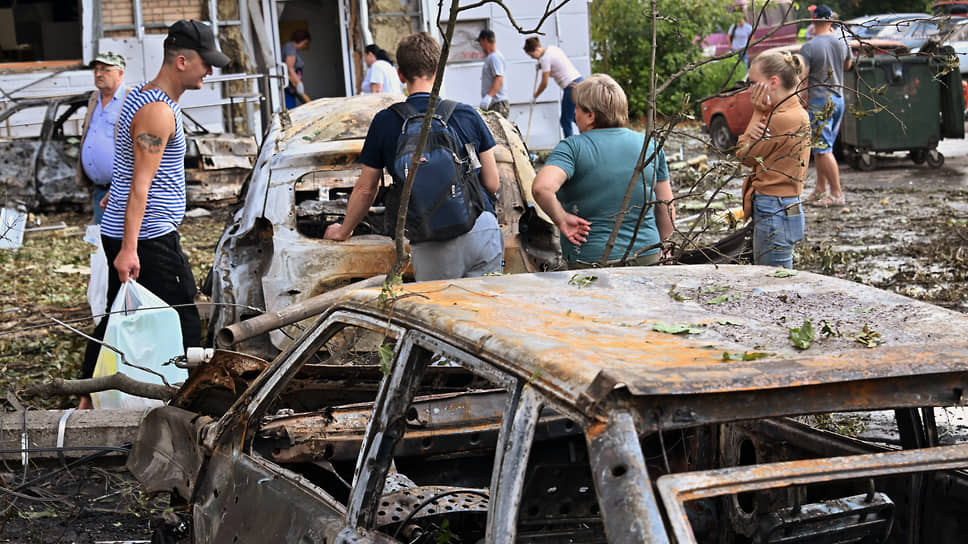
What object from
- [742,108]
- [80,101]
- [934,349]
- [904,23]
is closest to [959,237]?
[904,23]

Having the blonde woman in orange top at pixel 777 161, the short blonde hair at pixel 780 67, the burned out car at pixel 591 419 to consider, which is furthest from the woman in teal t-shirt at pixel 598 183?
the burned out car at pixel 591 419

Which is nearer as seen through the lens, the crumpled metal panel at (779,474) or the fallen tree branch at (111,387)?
the crumpled metal panel at (779,474)

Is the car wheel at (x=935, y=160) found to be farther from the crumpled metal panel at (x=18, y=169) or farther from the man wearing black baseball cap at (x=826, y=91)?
the crumpled metal panel at (x=18, y=169)

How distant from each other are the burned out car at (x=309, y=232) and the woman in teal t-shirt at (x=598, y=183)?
82 cm

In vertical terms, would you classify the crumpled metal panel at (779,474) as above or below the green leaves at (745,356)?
below

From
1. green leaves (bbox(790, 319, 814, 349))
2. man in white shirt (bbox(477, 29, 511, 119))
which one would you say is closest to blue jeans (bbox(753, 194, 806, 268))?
green leaves (bbox(790, 319, 814, 349))

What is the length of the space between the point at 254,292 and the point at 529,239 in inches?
63.0

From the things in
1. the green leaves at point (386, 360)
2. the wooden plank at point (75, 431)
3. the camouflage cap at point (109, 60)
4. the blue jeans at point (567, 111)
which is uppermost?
the camouflage cap at point (109, 60)

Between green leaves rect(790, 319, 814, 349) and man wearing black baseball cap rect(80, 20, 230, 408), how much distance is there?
359 cm

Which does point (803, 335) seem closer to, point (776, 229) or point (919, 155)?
point (776, 229)

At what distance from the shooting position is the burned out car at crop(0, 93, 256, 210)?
512 inches

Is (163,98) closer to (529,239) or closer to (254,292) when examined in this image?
(254,292)

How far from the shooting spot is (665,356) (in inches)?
84.1

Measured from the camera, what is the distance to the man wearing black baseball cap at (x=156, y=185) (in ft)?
16.8
